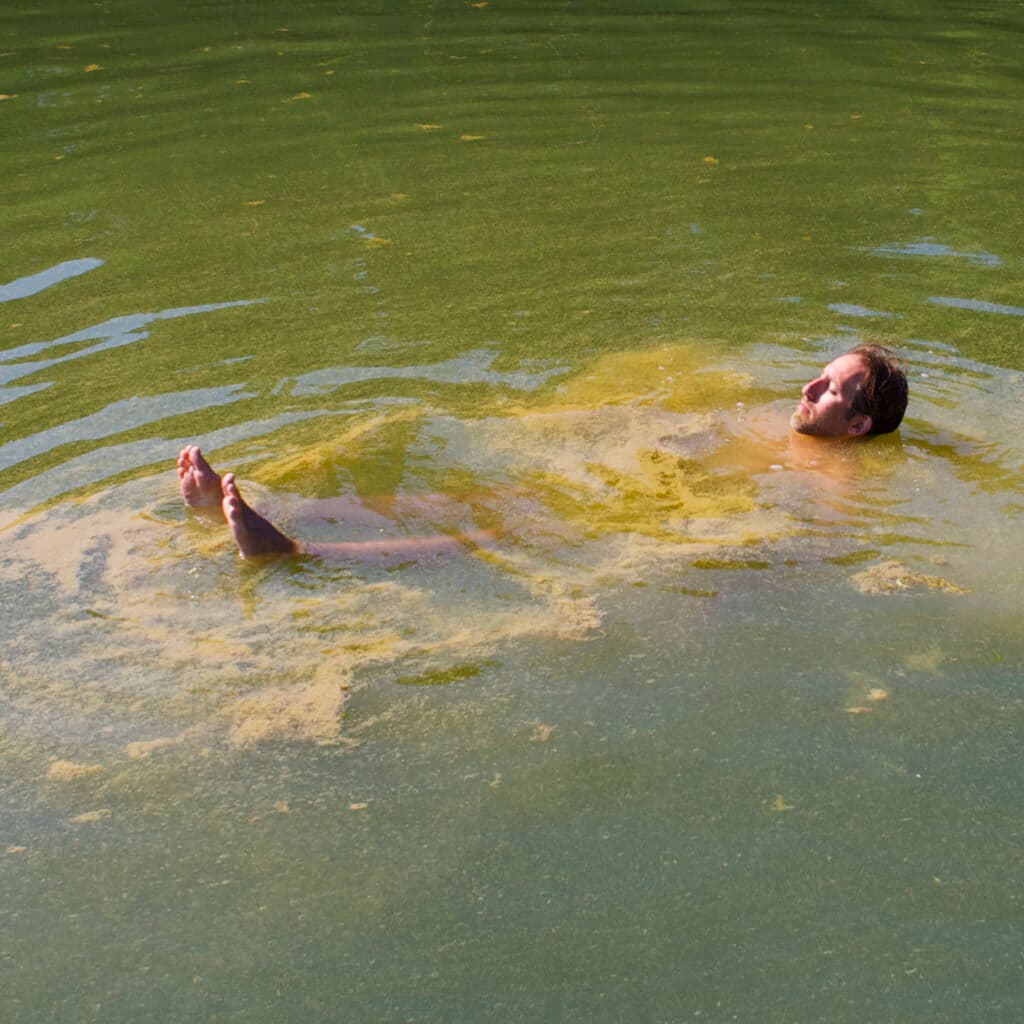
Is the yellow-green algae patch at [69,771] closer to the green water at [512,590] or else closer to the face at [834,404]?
the green water at [512,590]

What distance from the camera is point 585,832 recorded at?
2990mm

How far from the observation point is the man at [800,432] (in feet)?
12.8

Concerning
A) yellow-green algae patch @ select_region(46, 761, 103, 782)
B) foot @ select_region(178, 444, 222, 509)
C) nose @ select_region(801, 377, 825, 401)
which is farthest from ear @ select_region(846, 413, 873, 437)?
yellow-green algae patch @ select_region(46, 761, 103, 782)

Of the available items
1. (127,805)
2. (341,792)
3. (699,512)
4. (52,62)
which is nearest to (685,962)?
(341,792)

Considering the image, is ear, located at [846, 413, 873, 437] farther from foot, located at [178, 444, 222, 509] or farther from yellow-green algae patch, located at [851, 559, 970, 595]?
foot, located at [178, 444, 222, 509]

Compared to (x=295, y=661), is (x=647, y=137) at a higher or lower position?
higher

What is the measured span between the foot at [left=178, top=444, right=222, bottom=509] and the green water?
0.25ft

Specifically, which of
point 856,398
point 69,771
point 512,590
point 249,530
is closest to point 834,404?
point 856,398

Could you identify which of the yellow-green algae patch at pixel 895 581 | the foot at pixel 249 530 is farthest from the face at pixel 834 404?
the foot at pixel 249 530

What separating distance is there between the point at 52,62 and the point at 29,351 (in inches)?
220

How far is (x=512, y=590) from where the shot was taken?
12.8 ft

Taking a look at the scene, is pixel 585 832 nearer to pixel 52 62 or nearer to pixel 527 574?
pixel 527 574

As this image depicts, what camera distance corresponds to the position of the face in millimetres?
4672

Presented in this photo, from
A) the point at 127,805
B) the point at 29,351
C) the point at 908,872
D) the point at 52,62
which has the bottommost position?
the point at 908,872
